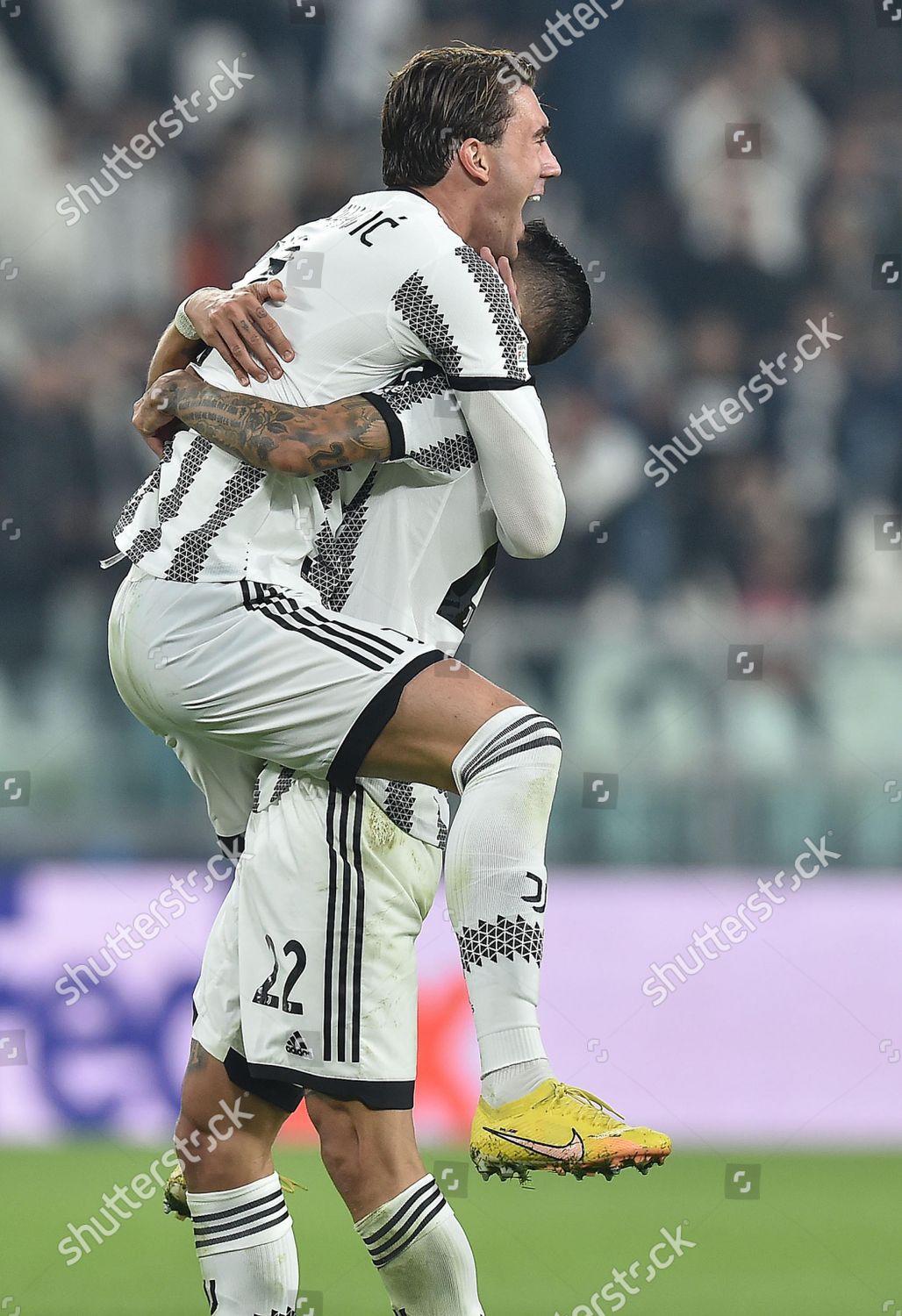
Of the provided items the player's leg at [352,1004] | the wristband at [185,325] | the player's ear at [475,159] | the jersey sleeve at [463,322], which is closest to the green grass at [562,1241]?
the player's leg at [352,1004]

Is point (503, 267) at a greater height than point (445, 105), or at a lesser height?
lesser

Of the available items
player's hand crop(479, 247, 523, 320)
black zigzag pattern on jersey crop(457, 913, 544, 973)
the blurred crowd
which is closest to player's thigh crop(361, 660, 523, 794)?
black zigzag pattern on jersey crop(457, 913, 544, 973)

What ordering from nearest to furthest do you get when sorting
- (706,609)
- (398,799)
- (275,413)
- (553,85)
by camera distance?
(275,413) < (398,799) < (706,609) < (553,85)

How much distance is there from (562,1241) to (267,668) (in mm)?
2828

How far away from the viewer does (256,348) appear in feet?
8.53

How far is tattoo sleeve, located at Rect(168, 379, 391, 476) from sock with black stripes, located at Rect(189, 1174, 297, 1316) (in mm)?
1213

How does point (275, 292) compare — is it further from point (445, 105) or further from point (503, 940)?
point (503, 940)

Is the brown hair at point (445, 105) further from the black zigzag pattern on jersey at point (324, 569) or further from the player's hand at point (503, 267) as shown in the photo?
the black zigzag pattern on jersey at point (324, 569)

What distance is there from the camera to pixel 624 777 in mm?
5812

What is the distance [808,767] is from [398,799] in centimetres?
338

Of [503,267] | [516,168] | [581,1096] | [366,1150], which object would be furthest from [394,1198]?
[516,168]

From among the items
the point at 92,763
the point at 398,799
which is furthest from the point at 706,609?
the point at 398,799

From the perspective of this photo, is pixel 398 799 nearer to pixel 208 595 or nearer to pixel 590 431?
pixel 208 595

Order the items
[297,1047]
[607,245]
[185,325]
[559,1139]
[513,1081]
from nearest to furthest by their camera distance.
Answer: [559,1139]
[513,1081]
[297,1047]
[185,325]
[607,245]
